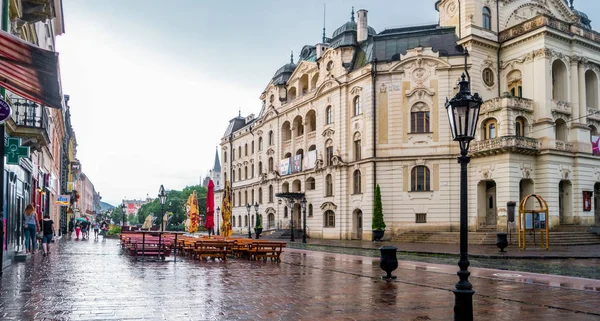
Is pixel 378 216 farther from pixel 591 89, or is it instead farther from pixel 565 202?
pixel 591 89

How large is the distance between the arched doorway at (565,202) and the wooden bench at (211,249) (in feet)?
86.9

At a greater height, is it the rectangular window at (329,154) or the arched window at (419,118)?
the arched window at (419,118)

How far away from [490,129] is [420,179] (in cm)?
576

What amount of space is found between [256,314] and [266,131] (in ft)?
166

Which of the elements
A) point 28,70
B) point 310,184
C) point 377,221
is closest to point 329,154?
point 310,184

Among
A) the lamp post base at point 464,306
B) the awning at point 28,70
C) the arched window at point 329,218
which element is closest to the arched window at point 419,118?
the arched window at point 329,218

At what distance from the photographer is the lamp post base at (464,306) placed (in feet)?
24.6

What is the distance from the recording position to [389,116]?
40.2m

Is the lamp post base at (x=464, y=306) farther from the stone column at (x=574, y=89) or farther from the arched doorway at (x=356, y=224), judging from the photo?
the arched doorway at (x=356, y=224)

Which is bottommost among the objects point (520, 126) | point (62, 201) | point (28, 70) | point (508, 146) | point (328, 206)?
point (328, 206)

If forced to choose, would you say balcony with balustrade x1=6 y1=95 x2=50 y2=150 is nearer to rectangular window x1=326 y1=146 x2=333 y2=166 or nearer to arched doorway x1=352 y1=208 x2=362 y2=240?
arched doorway x1=352 y1=208 x2=362 y2=240

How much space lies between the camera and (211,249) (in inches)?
779

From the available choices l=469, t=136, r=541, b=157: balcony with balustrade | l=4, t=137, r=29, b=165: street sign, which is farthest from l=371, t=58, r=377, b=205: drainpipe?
l=4, t=137, r=29, b=165: street sign

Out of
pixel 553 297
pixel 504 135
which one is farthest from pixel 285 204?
pixel 553 297
